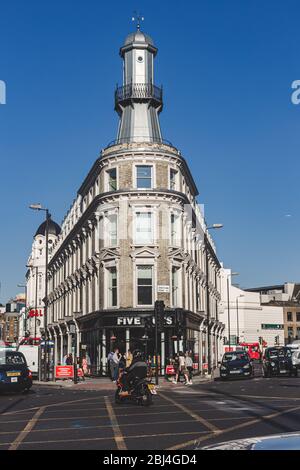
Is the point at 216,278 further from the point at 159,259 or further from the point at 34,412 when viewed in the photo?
the point at 34,412

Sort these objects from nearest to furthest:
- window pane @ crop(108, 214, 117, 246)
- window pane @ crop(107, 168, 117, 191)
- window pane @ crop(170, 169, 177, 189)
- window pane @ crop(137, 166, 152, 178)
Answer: window pane @ crop(137, 166, 152, 178) < window pane @ crop(108, 214, 117, 246) < window pane @ crop(107, 168, 117, 191) < window pane @ crop(170, 169, 177, 189)

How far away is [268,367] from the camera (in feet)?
131

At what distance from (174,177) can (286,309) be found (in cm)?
7671

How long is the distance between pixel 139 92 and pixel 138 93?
0.10 meters

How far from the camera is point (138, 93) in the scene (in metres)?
48.0

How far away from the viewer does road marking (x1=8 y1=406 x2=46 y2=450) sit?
419 inches

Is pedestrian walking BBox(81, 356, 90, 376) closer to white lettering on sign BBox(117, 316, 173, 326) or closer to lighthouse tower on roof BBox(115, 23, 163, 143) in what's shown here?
white lettering on sign BBox(117, 316, 173, 326)

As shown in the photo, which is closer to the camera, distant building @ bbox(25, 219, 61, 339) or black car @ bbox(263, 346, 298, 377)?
black car @ bbox(263, 346, 298, 377)

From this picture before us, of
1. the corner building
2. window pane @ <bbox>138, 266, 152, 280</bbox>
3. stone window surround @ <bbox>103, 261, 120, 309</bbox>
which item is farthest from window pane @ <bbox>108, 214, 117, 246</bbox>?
window pane @ <bbox>138, 266, 152, 280</bbox>

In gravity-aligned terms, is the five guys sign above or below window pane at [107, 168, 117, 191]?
below

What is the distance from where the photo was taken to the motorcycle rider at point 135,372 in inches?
748

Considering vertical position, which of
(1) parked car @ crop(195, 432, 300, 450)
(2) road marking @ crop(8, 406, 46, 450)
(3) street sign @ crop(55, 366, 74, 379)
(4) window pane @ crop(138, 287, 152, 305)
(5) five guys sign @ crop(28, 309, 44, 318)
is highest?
(5) five guys sign @ crop(28, 309, 44, 318)

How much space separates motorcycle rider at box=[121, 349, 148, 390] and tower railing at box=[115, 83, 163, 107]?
103 feet

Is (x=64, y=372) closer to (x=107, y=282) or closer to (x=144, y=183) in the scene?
(x=107, y=282)
